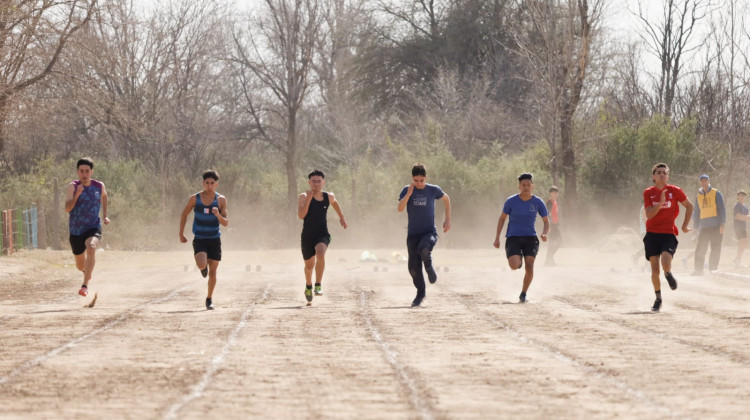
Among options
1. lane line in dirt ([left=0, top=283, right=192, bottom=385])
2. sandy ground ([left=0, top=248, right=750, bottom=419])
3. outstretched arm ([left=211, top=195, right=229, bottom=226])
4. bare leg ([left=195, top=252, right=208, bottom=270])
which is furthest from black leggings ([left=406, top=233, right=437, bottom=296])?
lane line in dirt ([left=0, top=283, right=192, bottom=385])

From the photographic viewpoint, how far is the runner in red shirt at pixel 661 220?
1359 cm

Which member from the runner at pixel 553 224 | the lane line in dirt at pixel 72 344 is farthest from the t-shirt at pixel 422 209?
the runner at pixel 553 224

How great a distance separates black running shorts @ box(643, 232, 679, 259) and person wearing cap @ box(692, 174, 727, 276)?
6.32 meters

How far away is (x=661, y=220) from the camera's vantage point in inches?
541

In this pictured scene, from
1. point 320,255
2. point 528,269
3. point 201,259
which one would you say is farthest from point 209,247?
point 528,269

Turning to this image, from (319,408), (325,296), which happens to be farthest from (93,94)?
(319,408)

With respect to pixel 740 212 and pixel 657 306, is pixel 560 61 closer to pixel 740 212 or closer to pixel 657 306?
pixel 740 212

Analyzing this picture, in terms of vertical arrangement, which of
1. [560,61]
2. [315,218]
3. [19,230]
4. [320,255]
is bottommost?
[19,230]

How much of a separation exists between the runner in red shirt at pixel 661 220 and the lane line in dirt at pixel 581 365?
6.95ft

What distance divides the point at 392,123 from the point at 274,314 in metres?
39.0

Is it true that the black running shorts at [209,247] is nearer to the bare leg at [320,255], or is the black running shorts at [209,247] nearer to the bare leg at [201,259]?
the bare leg at [201,259]

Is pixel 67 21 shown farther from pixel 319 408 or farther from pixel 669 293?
pixel 319 408

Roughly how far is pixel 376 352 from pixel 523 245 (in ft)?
17.2

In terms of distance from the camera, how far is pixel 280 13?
127 feet
